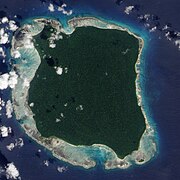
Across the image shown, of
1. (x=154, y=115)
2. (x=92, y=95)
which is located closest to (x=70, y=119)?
(x=92, y=95)

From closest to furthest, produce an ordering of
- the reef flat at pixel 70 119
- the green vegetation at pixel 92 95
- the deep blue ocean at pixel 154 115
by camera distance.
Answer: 1. the deep blue ocean at pixel 154 115
2. the green vegetation at pixel 92 95
3. the reef flat at pixel 70 119

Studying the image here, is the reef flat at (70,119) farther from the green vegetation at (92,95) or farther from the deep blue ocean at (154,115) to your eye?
the deep blue ocean at (154,115)

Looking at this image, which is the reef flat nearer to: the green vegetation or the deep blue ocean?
the green vegetation

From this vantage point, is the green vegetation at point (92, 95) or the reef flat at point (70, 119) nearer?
the green vegetation at point (92, 95)

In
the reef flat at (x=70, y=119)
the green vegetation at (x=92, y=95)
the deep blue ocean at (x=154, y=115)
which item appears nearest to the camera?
the deep blue ocean at (x=154, y=115)

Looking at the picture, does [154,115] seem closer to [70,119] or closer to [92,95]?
[92,95]

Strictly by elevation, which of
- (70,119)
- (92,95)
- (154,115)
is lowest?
(70,119)

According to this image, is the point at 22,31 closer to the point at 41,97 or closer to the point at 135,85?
the point at 41,97

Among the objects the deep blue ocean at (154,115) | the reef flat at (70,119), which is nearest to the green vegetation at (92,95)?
the reef flat at (70,119)
